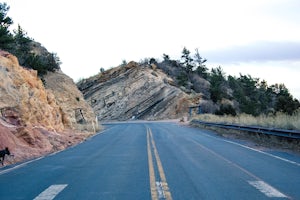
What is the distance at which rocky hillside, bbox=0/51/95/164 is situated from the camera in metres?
19.6

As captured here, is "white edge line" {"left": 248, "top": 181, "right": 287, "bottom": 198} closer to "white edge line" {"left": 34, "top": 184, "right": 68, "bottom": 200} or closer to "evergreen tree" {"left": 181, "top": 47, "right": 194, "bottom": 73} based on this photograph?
"white edge line" {"left": 34, "top": 184, "right": 68, "bottom": 200}

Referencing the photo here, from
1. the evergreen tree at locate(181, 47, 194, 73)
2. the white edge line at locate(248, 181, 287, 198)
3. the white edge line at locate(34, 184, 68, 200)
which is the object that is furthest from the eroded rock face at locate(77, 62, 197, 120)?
the white edge line at locate(34, 184, 68, 200)

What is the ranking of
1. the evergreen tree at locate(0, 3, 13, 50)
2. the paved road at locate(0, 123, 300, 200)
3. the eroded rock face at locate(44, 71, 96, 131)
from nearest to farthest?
the paved road at locate(0, 123, 300, 200) → the evergreen tree at locate(0, 3, 13, 50) → the eroded rock face at locate(44, 71, 96, 131)

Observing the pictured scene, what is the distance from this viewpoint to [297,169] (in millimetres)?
12148

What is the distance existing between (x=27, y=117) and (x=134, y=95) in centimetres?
6018

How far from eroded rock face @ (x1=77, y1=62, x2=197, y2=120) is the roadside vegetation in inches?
1083

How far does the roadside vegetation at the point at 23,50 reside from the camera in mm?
41438

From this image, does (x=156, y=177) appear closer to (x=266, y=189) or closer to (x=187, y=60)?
(x=266, y=189)

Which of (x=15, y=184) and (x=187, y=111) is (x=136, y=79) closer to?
(x=187, y=111)

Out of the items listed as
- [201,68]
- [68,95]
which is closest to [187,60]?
[201,68]

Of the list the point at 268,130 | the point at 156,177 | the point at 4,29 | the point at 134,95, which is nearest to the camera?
the point at 156,177

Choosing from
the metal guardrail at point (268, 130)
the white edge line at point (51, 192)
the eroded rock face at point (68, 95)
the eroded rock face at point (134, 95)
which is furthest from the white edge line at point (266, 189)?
the eroded rock face at point (134, 95)

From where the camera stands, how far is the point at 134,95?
3460 inches

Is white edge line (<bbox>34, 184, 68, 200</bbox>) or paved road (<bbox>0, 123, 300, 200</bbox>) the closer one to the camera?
white edge line (<bbox>34, 184, 68, 200</bbox>)
